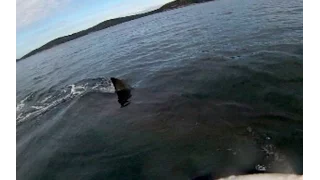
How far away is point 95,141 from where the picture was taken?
14.4 m

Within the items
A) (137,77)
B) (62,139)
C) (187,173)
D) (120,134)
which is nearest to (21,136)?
(62,139)

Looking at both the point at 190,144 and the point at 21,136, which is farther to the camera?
the point at 21,136

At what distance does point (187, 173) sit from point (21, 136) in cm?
1469

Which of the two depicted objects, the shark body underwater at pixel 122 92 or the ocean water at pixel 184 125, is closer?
the ocean water at pixel 184 125

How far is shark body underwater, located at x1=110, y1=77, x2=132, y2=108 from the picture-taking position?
18584 mm

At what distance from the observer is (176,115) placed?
14.6 m

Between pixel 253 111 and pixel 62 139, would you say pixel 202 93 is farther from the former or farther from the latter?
pixel 62 139

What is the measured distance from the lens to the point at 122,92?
20797 millimetres

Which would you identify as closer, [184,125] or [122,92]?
[184,125]

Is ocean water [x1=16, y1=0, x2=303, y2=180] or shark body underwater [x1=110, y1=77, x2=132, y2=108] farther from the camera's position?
shark body underwater [x1=110, y1=77, x2=132, y2=108]

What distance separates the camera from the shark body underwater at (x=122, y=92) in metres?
18.6
